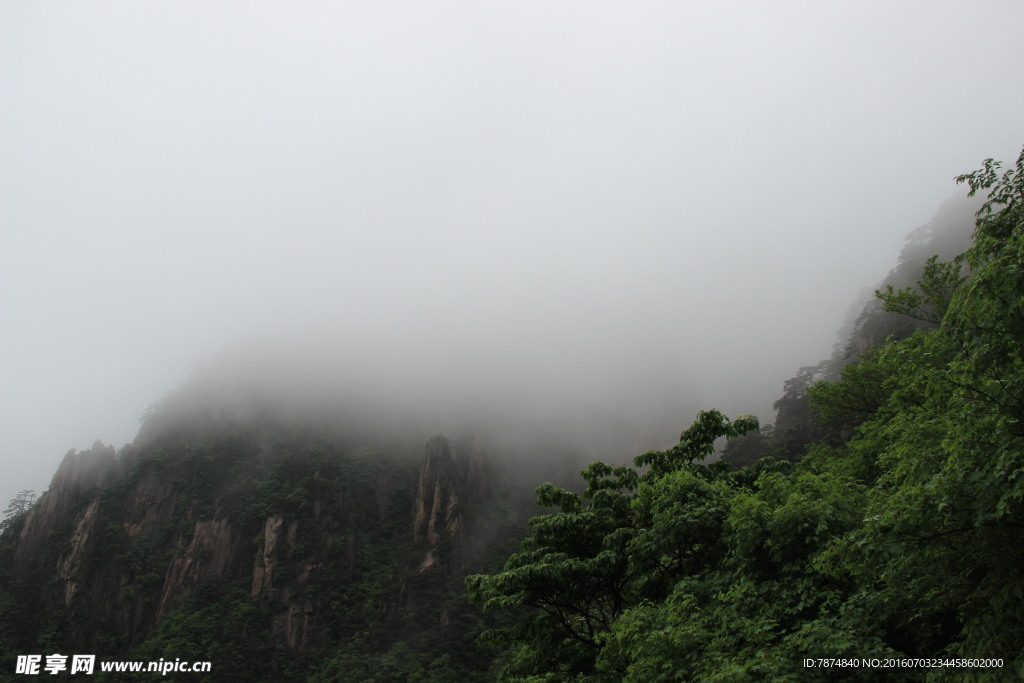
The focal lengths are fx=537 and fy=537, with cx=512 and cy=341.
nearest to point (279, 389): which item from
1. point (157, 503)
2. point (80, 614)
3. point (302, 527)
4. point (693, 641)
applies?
point (157, 503)

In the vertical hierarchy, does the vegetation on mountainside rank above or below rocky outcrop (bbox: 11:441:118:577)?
below

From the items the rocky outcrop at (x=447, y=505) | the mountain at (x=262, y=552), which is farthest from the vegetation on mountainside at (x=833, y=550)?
the rocky outcrop at (x=447, y=505)

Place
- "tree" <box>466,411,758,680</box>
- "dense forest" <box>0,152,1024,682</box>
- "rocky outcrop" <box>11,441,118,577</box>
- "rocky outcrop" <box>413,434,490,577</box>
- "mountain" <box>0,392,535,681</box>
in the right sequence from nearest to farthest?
"dense forest" <box>0,152,1024,682</box> < "tree" <box>466,411,758,680</box> < "mountain" <box>0,392,535,681</box> < "rocky outcrop" <box>413,434,490,577</box> < "rocky outcrop" <box>11,441,118,577</box>

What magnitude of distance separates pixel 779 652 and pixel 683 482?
15.5ft

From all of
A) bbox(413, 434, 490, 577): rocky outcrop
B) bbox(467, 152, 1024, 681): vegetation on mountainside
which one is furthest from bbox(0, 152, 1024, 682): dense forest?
bbox(413, 434, 490, 577): rocky outcrop

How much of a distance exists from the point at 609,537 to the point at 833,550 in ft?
20.4

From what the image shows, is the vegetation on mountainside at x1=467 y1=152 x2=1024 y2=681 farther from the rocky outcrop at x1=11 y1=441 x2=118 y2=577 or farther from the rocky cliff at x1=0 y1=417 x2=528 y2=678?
the rocky outcrop at x1=11 y1=441 x2=118 y2=577

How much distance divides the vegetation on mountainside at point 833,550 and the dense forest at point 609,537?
1.9 inches

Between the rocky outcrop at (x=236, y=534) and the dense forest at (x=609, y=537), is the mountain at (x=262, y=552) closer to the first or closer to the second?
the rocky outcrop at (x=236, y=534)

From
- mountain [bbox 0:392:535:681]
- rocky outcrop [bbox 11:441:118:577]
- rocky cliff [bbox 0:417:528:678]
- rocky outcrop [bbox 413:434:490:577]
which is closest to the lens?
mountain [bbox 0:392:535:681]

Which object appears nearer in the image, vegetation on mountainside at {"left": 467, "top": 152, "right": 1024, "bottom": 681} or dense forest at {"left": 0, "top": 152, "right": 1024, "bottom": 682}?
vegetation on mountainside at {"left": 467, "top": 152, "right": 1024, "bottom": 681}

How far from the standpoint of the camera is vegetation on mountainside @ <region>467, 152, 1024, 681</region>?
651 cm

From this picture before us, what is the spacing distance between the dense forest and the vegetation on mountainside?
5 cm

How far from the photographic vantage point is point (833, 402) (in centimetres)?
2595
